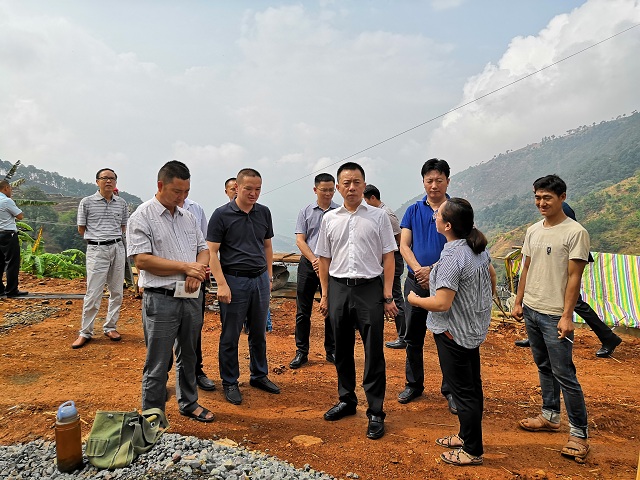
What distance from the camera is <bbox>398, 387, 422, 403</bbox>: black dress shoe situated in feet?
13.1

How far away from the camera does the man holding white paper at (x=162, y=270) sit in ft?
9.94

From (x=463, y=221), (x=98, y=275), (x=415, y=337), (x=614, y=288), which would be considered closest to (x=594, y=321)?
(x=614, y=288)

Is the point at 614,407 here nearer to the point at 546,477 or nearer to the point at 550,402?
the point at 550,402

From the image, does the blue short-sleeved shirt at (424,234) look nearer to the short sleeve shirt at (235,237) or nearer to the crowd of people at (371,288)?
the crowd of people at (371,288)

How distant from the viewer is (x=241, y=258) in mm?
3869

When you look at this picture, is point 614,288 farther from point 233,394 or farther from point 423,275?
point 233,394

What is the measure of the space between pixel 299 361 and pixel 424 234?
2.24 metres

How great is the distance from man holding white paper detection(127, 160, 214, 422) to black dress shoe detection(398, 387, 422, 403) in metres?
2.15

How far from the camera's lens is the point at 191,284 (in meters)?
3.12

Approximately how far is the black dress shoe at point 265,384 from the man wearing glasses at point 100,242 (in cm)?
240

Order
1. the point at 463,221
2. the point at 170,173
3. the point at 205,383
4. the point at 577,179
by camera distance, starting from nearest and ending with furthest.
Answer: the point at 463,221 < the point at 170,173 < the point at 205,383 < the point at 577,179

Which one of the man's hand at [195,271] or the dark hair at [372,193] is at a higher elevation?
the dark hair at [372,193]

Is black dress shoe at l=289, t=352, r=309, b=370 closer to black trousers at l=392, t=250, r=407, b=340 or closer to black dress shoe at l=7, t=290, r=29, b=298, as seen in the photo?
black trousers at l=392, t=250, r=407, b=340

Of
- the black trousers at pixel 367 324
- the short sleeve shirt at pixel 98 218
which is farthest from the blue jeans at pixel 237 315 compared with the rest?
the short sleeve shirt at pixel 98 218
